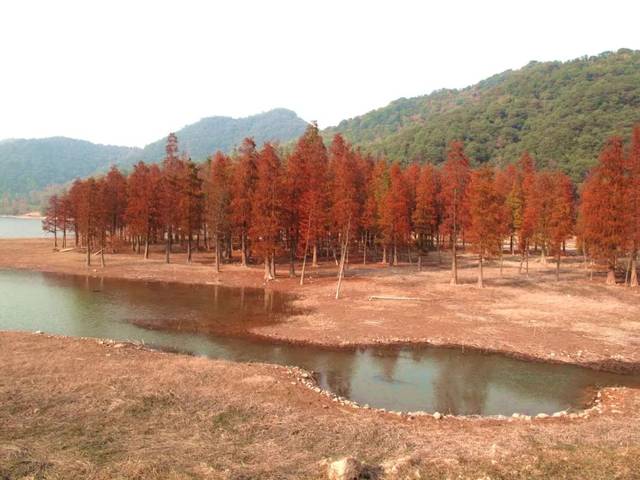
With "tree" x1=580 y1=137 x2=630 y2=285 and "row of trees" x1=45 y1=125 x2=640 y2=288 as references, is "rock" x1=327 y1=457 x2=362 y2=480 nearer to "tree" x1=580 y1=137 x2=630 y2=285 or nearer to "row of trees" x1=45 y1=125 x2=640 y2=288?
"row of trees" x1=45 y1=125 x2=640 y2=288

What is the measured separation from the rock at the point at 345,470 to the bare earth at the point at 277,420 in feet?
2.22

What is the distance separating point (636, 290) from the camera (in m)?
46.4

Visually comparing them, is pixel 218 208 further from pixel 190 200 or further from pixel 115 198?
pixel 115 198

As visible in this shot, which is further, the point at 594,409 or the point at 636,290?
the point at 636,290

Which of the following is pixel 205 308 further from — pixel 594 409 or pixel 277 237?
pixel 594 409

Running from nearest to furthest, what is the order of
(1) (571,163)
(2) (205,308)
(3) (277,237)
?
(2) (205,308) → (3) (277,237) → (1) (571,163)

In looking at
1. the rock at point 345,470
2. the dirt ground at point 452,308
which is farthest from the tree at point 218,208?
the rock at point 345,470

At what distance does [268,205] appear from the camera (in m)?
50.7

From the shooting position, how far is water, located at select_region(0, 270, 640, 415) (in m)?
22.2

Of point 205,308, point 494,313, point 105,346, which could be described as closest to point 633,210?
point 494,313

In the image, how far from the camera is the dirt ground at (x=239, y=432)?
12.3 m

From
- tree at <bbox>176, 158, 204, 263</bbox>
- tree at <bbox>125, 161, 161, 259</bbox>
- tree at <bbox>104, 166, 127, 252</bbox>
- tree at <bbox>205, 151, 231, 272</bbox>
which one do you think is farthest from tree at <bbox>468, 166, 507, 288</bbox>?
tree at <bbox>104, 166, 127, 252</bbox>

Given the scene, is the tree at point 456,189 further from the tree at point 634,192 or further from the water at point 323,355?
the water at point 323,355

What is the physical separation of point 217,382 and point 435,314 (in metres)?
20.8
